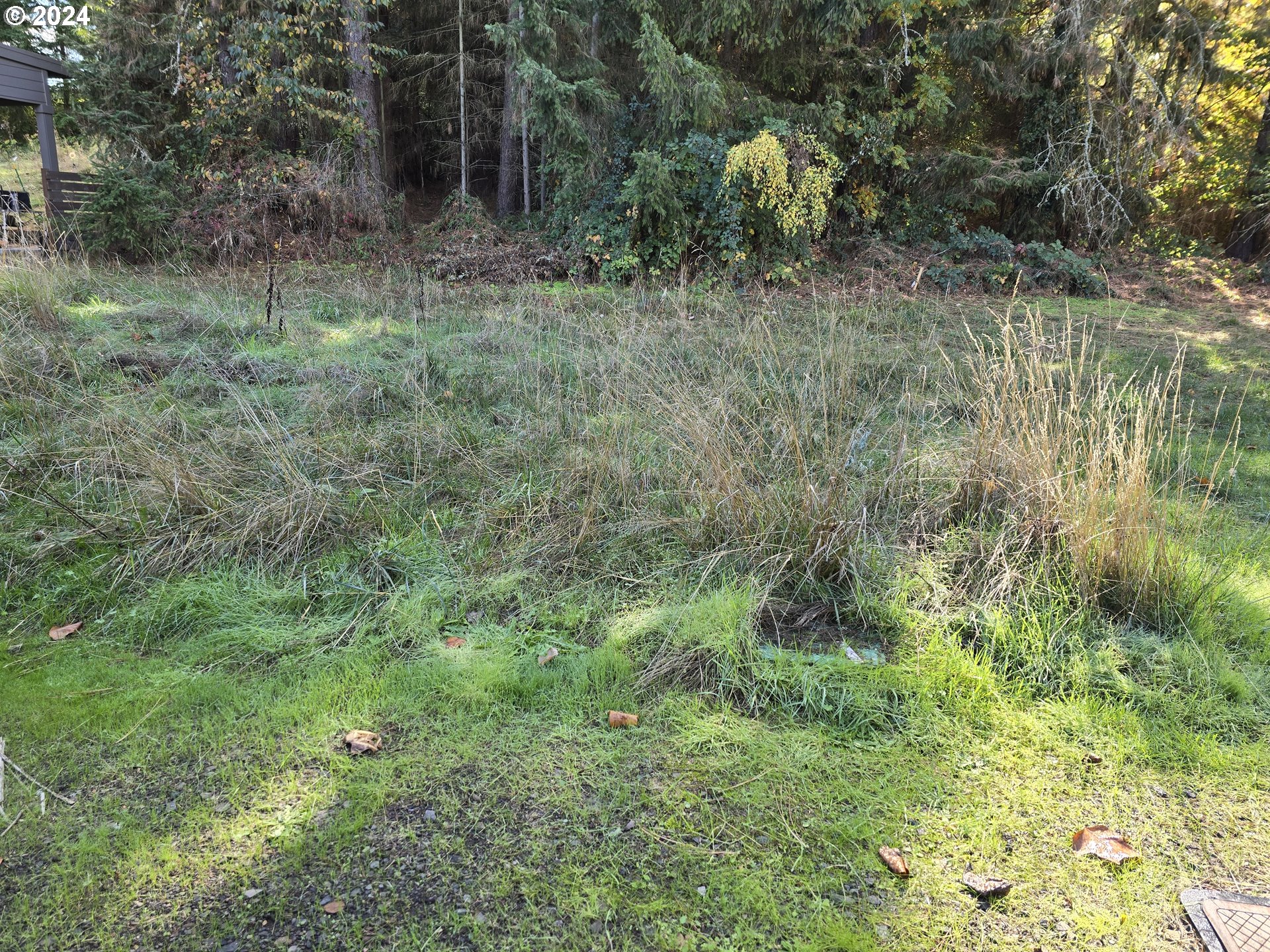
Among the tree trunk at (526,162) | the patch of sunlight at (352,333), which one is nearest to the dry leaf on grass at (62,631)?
the patch of sunlight at (352,333)

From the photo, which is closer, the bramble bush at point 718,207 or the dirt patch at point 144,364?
the dirt patch at point 144,364

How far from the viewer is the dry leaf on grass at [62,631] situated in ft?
9.52

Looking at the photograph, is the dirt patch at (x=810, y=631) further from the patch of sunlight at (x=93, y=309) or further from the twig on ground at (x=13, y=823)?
the patch of sunlight at (x=93, y=309)

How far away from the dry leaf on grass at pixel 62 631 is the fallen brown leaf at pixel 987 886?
10.3 feet

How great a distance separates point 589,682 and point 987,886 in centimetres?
132

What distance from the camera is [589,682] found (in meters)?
2.69

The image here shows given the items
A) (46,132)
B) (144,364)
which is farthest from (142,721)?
(46,132)

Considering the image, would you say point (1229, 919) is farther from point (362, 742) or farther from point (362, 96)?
point (362, 96)

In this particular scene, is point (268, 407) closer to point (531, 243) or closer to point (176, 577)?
point (176, 577)

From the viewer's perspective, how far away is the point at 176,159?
11727mm

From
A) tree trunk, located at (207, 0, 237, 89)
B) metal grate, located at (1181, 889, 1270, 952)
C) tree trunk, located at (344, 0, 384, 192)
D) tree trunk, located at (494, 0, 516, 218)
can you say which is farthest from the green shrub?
metal grate, located at (1181, 889, 1270, 952)

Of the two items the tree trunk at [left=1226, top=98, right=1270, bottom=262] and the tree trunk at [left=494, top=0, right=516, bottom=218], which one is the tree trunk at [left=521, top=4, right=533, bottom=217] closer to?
the tree trunk at [left=494, top=0, right=516, bottom=218]

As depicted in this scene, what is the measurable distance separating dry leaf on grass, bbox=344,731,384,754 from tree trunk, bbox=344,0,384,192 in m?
11.4

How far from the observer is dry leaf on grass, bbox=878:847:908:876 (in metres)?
1.97
